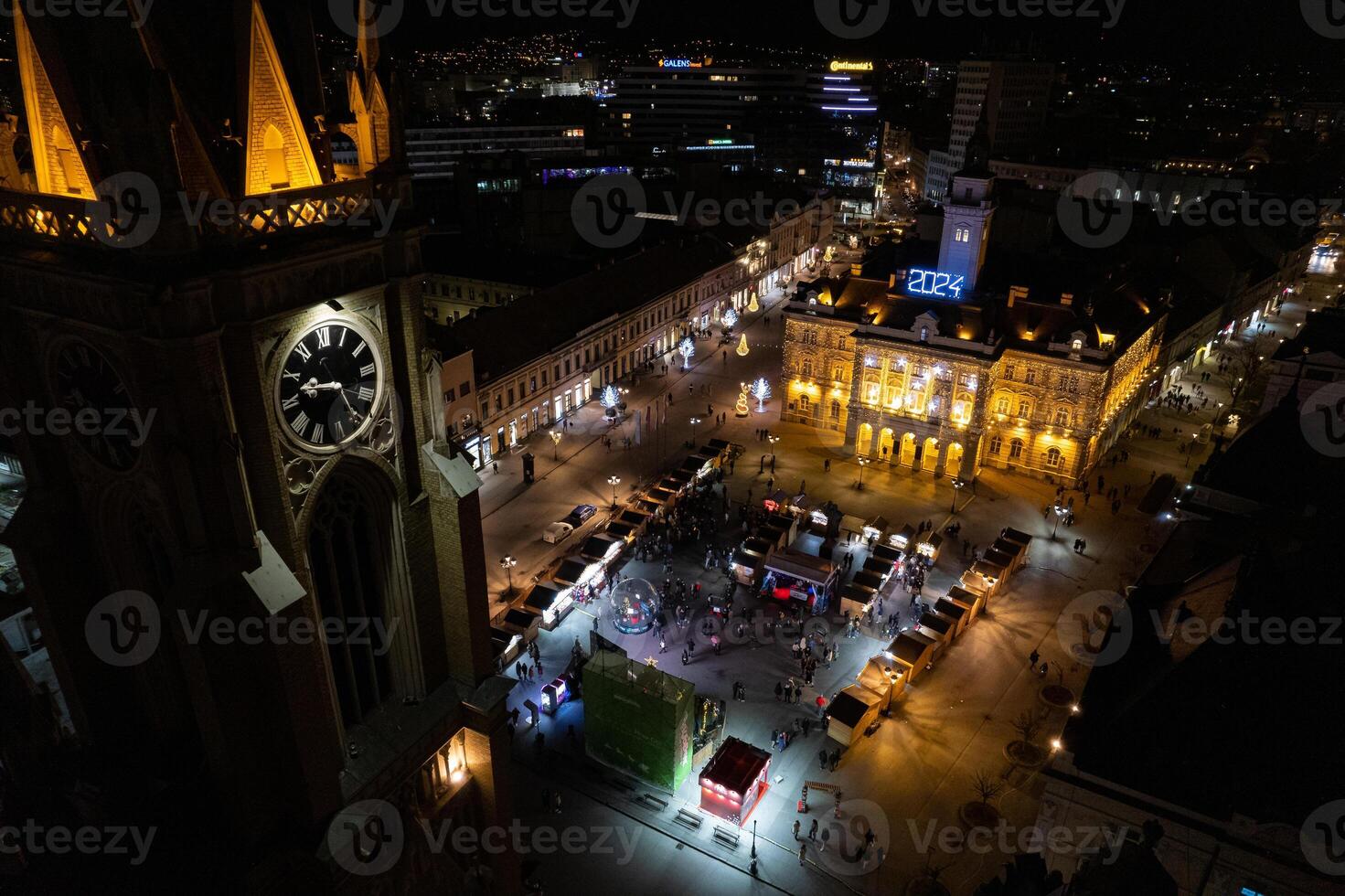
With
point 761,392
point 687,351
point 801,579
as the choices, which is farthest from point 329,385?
point 687,351

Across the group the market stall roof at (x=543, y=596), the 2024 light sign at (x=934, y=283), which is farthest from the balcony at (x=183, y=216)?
the 2024 light sign at (x=934, y=283)

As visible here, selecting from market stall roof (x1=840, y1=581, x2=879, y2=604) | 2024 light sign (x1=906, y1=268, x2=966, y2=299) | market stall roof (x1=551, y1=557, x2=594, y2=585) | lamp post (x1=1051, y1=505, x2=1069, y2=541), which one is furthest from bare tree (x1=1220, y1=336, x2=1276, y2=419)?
market stall roof (x1=551, y1=557, x2=594, y2=585)

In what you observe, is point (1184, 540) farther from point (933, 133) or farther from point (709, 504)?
point (933, 133)

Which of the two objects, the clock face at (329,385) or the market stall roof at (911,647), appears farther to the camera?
the market stall roof at (911,647)

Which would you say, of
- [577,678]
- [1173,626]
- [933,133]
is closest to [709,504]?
[577,678]

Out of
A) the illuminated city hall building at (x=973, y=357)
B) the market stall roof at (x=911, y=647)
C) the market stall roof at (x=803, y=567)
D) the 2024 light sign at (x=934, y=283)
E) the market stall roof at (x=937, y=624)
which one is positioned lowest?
the market stall roof at (x=937, y=624)

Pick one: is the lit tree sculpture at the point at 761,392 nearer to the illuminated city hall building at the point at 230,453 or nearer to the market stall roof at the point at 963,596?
the market stall roof at the point at 963,596
